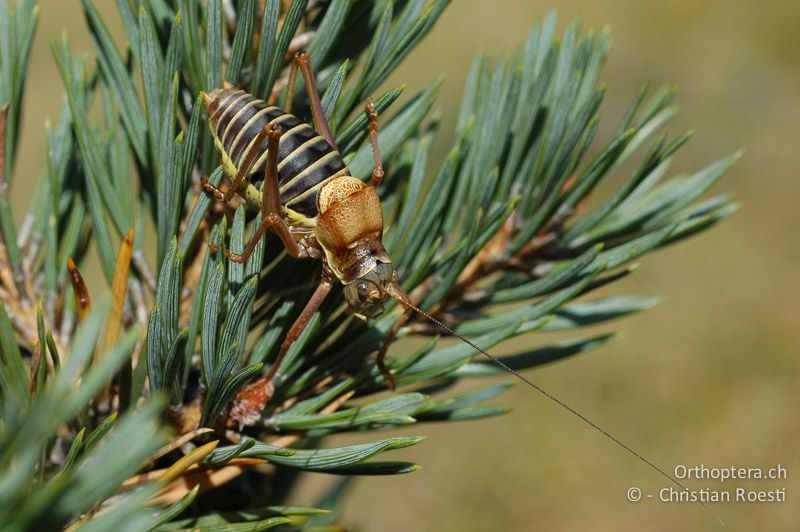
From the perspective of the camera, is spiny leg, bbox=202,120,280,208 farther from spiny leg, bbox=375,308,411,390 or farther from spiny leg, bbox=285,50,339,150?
spiny leg, bbox=375,308,411,390

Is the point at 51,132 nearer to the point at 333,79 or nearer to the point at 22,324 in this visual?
the point at 22,324

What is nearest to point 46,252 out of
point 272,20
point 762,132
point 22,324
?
point 22,324

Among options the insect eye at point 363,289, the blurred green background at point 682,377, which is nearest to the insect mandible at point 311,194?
the insect eye at point 363,289

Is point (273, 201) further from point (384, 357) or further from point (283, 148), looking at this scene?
point (384, 357)

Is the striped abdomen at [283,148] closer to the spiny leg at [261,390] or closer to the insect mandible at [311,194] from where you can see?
the insect mandible at [311,194]

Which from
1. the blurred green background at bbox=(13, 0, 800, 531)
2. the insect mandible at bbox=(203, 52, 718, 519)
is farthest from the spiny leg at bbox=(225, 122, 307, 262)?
the blurred green background at bbox=(13, 0, 800, 531)

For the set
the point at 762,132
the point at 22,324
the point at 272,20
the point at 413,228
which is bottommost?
the point at 22,324
